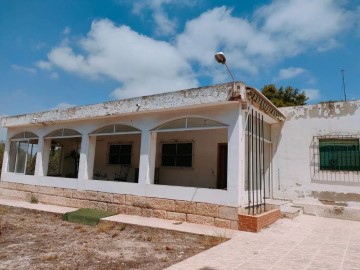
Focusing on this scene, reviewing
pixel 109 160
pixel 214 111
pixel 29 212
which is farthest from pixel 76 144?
pixel 214 111

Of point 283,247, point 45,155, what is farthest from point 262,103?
point 45,155

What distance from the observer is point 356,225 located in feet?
25.3

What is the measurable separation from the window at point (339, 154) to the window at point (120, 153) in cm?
793

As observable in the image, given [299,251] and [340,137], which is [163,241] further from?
[340,137]

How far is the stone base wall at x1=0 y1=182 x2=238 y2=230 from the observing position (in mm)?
7188

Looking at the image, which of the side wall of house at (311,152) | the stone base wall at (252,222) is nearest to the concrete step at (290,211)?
the side wall of house at (311,152)

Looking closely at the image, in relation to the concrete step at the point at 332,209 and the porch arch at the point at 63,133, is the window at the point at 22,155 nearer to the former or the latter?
the porch arch at the point at 63,133

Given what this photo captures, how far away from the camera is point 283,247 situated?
5430 millimetres

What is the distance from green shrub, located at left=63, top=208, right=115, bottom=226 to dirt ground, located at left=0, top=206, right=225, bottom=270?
20cm

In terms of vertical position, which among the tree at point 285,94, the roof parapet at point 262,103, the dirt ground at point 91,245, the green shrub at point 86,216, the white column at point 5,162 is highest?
the tree at point 285,94

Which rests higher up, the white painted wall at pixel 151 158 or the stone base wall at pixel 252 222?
the white painted wall at pixel 151 158

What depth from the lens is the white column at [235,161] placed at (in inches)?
276

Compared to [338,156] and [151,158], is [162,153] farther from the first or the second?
[338,156]

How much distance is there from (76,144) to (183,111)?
9467mm
